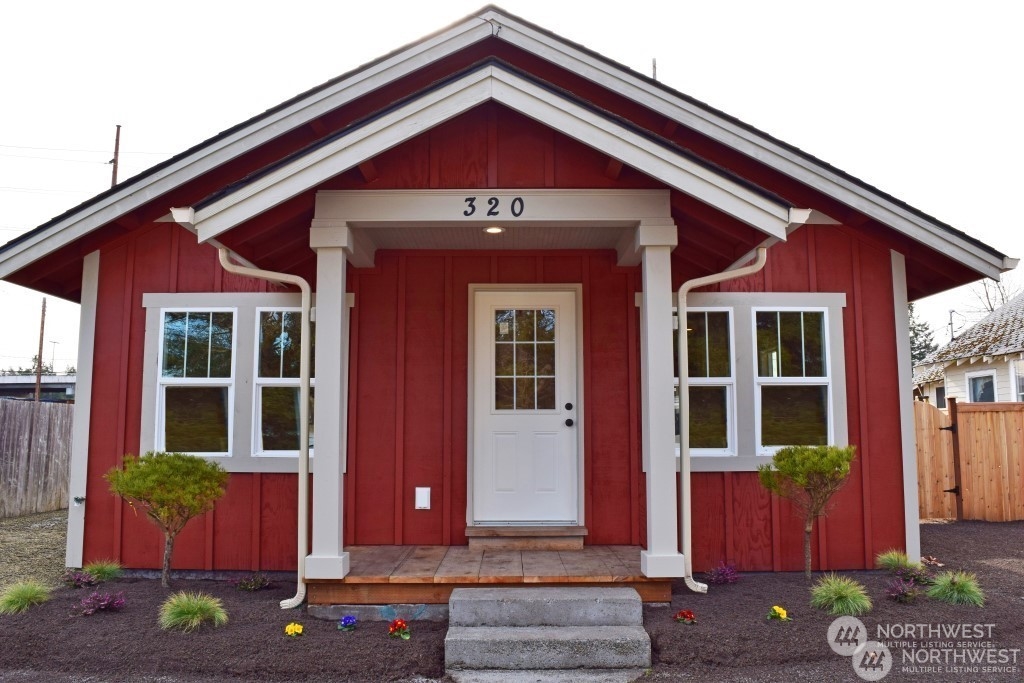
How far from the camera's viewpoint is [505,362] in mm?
5895

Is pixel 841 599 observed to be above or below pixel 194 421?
below

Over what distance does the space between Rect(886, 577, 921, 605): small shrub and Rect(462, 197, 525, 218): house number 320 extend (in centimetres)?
350

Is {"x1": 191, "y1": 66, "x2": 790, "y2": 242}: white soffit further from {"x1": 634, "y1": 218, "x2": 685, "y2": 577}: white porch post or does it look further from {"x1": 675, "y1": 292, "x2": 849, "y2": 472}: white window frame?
{"x1": 675, "y1": 292, "x2": 849, "y2": 472}: white window frame

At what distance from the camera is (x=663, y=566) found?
440cm

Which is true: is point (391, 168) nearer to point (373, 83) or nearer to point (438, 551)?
point (373, 83)

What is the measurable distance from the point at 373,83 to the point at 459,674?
4363mm

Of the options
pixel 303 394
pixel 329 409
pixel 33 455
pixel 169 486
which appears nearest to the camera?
pixel 329 409

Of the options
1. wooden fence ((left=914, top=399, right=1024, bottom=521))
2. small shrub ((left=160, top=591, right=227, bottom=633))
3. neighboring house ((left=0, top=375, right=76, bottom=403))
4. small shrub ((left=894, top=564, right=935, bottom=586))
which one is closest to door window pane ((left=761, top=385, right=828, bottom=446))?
small shrub ((left=894, top=564, right=935, bottom=586))

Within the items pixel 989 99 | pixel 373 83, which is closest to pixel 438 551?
pixel 373 83

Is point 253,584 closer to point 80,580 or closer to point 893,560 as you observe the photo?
point 80,580

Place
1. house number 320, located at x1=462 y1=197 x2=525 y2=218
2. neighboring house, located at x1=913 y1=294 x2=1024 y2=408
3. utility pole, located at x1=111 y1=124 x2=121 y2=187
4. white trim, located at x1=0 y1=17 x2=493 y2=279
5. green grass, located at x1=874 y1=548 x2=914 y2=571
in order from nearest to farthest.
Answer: house number 320, located at x1=462 y1=197 x2=525 y2=218
white trim, located at x1=0 y1=17 x2=493 y2=279
green grass, located at x1=874 y1=548 x2=914 y2=571
neighboring house, located at x1=913 y1=294 x2=1024 y2=408
utility pole, located at x1=111 y1=124 x2=121 y2=187

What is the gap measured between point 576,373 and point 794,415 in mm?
1849

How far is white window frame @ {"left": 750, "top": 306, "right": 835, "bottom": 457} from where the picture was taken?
5.77m

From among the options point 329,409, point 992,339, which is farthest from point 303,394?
point 992,339
